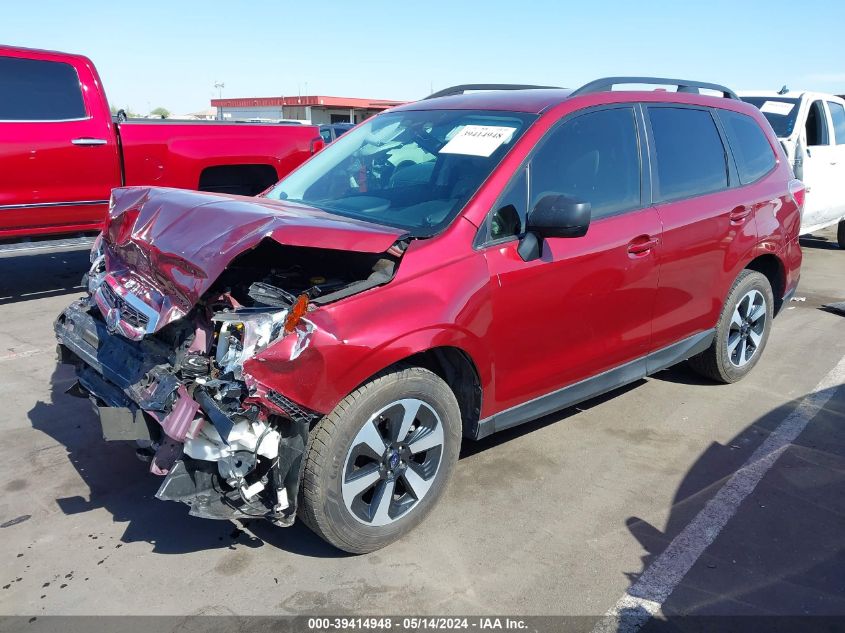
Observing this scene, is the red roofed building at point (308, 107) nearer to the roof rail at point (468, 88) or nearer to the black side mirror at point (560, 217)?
the roof rail at point (468, 88)

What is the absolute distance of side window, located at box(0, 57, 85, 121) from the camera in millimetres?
6754

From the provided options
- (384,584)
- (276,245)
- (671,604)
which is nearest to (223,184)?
(276,245)

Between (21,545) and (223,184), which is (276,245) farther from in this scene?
(223,184)

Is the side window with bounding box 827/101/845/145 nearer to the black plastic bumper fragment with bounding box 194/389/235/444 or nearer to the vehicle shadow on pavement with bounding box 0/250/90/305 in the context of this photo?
the vehicle shadow on pavement with bounding box 0/250/90/305

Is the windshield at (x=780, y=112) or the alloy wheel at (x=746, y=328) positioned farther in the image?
the windshield at (x=780, y=112)

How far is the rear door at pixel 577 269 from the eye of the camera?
11.2ft

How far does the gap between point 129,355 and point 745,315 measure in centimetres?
406

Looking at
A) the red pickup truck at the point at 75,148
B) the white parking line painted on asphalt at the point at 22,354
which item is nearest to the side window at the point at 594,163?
the white parking line painted on asphalt at the point at 22,354

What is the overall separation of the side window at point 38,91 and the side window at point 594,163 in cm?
544

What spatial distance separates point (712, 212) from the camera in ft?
14.6

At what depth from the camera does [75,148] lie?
6.96 meters

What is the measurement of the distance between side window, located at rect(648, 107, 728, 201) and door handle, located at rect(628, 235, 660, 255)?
0.99 feet

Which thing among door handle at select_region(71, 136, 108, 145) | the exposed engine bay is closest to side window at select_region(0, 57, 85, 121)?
door handle at select_region(71, 136, 108, 145)

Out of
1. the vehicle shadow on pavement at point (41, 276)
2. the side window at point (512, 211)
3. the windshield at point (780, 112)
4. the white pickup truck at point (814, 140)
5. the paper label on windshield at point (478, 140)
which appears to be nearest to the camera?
the side window at point (512, 211)
